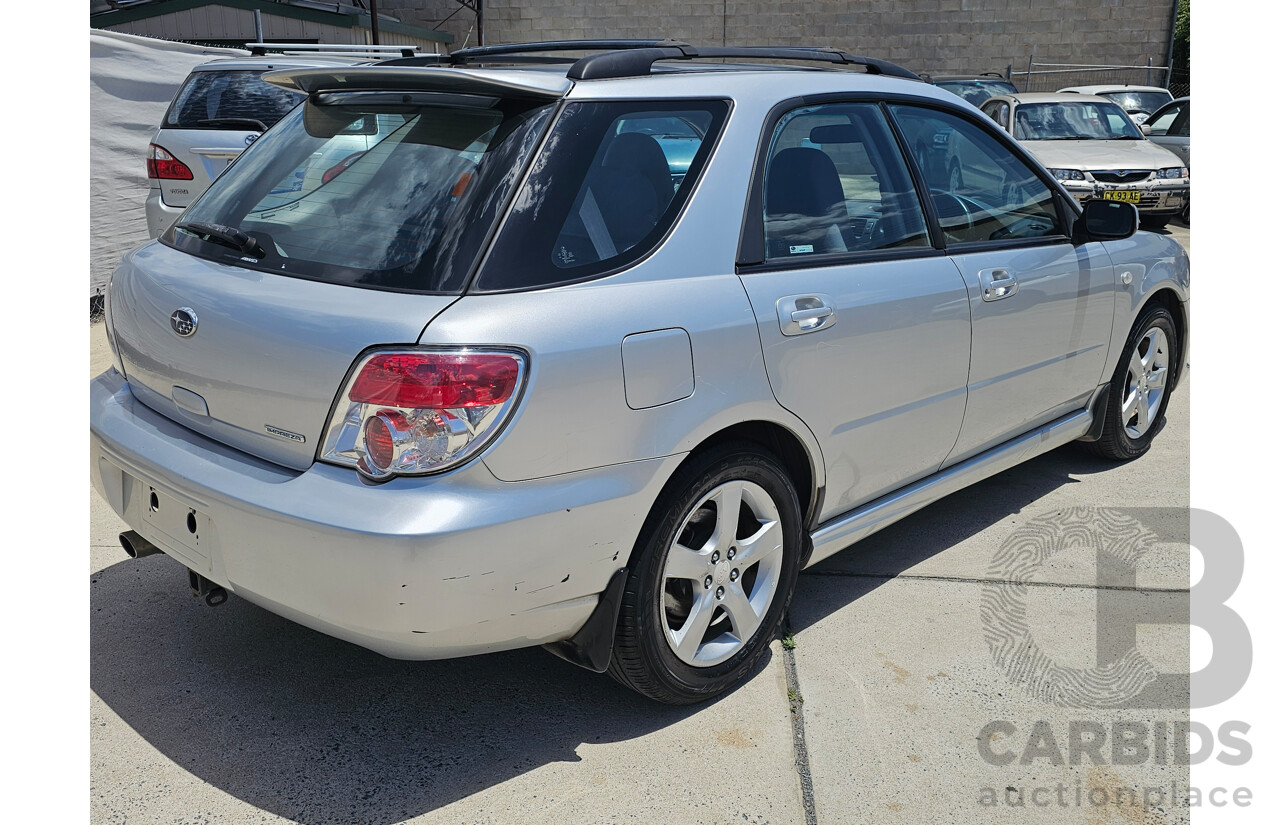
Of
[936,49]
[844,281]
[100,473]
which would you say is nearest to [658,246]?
[844,281]

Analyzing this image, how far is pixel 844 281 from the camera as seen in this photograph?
310 centimetres

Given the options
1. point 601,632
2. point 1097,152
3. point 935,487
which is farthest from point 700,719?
point 1097,152

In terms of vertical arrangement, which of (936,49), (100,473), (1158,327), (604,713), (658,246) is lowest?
(604,713)

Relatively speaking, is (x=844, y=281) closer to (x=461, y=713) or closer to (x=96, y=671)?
(x=461, y=713)

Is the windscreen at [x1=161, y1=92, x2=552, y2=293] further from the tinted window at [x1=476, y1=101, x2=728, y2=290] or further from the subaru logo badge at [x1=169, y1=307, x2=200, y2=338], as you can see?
the subaru logo badge at [x1=169, y1=307, x2=200, y2=338]

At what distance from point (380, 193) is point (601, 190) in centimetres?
55

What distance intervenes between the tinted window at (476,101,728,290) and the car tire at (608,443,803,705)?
24.2 inches

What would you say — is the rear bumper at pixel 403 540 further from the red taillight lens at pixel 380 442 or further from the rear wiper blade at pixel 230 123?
the rear wiper blade at pixel 230 123

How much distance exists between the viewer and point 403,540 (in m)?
2.23

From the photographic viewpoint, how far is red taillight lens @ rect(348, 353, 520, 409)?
2.28m

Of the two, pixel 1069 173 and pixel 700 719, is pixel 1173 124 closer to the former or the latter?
pixel 1069 173

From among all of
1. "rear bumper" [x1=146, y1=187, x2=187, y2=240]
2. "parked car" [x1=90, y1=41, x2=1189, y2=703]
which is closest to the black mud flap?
"parked car" [x1=90, y1=41, x2=1189, y2=703]

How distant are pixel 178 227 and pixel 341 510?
1310mm

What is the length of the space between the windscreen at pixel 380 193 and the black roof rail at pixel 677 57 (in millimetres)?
221
